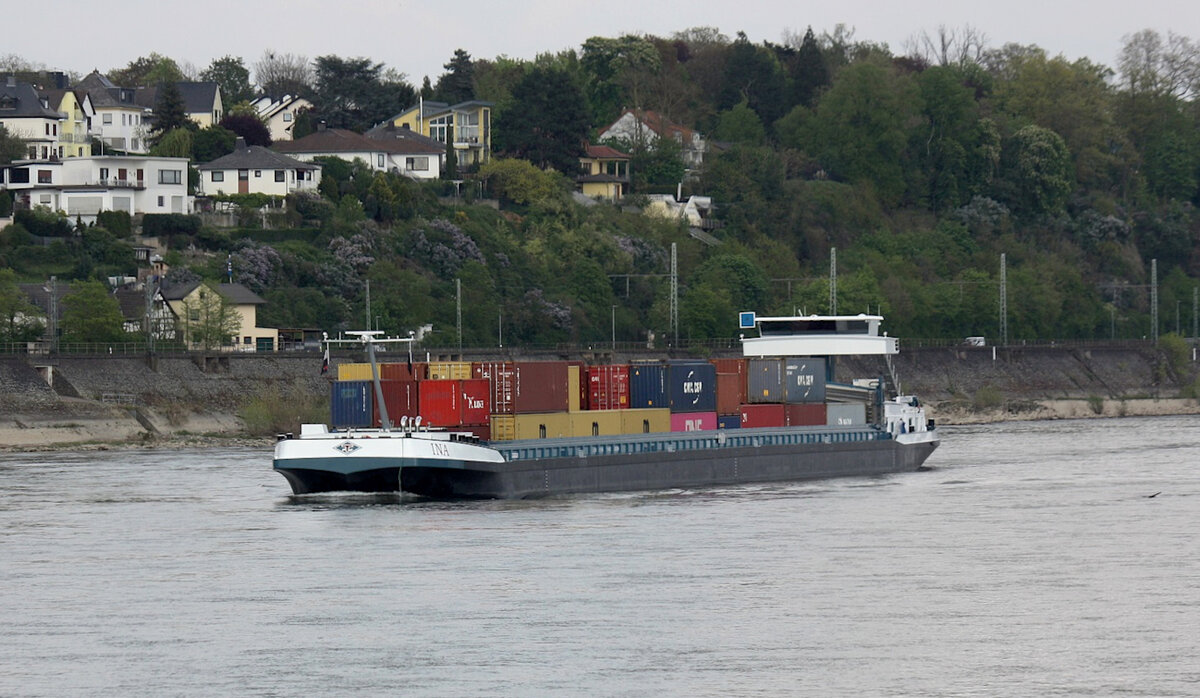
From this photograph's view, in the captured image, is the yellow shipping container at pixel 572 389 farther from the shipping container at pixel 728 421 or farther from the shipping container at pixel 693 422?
the shipping container at pixel 728 421

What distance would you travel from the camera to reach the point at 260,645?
120ft

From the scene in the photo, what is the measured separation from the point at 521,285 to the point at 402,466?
80.2 m

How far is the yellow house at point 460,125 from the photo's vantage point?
174000 mm

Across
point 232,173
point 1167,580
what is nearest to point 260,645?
point 1167,580

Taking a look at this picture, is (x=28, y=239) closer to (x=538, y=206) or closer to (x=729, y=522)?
(x=538, y=206)

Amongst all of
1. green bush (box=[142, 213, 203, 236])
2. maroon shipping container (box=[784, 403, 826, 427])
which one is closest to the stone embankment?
maroon shipping container (box=[784, 403, 826, 427])

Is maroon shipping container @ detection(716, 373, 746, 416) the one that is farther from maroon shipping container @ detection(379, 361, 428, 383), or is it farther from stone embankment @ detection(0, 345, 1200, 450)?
maroon shipping container @ detection(379, 361, 428, 383)

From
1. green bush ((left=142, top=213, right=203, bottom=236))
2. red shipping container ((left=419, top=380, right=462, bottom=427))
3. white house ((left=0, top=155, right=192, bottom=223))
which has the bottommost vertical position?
red shipping container ((left=419, top=380, right=462, bottom=427))

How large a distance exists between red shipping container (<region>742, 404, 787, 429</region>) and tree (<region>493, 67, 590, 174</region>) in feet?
311

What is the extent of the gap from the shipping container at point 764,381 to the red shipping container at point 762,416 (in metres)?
0.70

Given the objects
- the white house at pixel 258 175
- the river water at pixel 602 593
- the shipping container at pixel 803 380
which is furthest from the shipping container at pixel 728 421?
the white house at pixel 258 175

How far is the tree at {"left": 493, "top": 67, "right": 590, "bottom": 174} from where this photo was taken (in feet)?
558

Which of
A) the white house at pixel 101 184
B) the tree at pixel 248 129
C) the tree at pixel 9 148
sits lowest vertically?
the white house at pixel 101 184

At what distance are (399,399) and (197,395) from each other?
→ 44405mm
